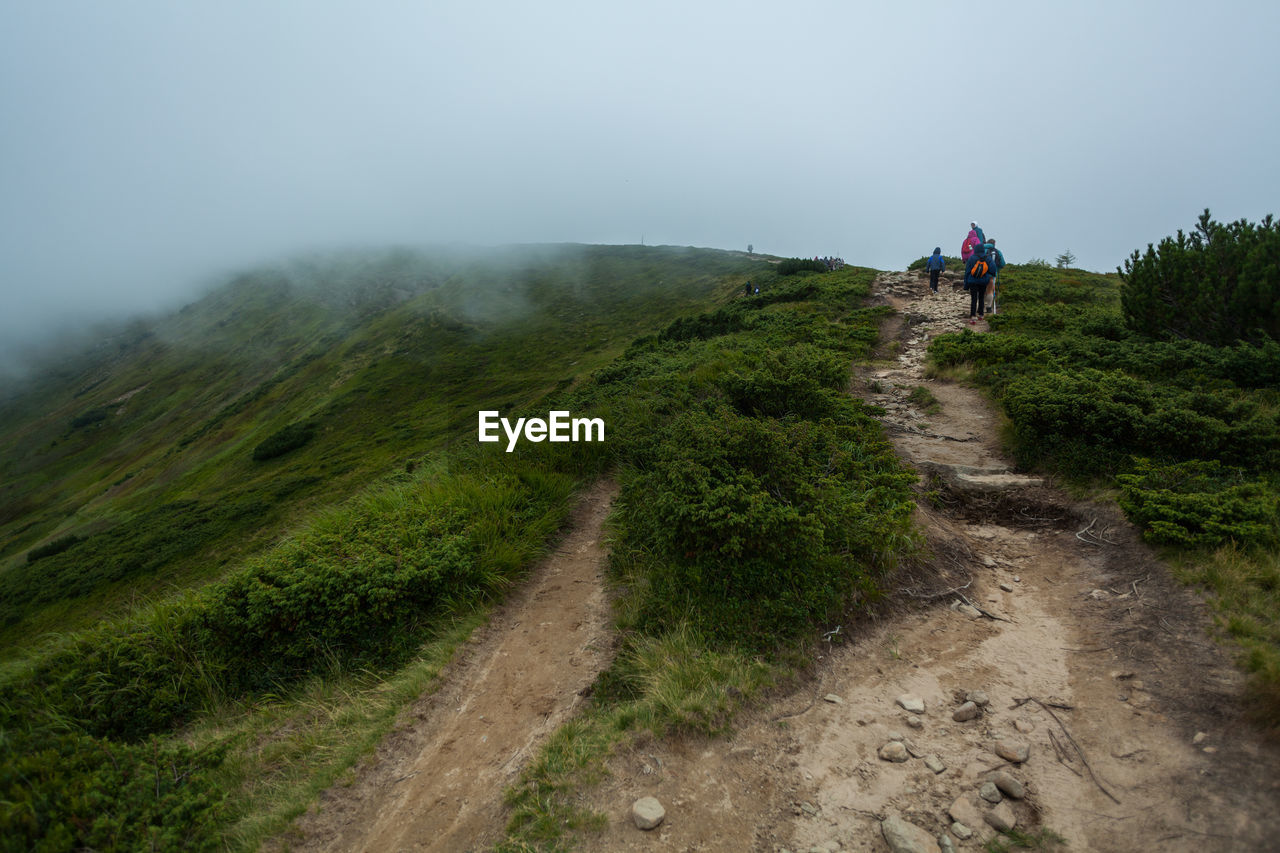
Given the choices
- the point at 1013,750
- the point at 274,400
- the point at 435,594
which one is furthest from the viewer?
the point at 274,400

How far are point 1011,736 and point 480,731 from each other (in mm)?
4011

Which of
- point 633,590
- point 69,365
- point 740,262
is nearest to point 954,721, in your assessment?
point 633,590

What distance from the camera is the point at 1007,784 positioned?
3.35m

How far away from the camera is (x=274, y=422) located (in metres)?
50.3

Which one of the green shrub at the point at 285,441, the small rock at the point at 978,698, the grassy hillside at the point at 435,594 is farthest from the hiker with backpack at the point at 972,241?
the green shrub at the point at 285,441

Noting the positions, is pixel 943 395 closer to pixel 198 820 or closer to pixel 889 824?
pixel 889 824

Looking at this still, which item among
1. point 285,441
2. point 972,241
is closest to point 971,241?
point 972,241

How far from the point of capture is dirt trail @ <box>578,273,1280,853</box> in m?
3.08

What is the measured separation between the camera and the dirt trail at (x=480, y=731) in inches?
151

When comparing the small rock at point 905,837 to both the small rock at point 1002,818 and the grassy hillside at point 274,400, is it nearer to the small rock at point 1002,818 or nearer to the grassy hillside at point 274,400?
the small rock at point 1002,818

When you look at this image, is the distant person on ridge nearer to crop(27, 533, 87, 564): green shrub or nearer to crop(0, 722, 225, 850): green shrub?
crop(0, 722, 225, 850): green shrub

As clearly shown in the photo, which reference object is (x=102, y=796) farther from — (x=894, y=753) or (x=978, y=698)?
(x=978, y=698)

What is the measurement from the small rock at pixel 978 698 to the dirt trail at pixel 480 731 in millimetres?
3056

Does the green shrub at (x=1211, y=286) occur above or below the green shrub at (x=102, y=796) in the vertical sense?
above
